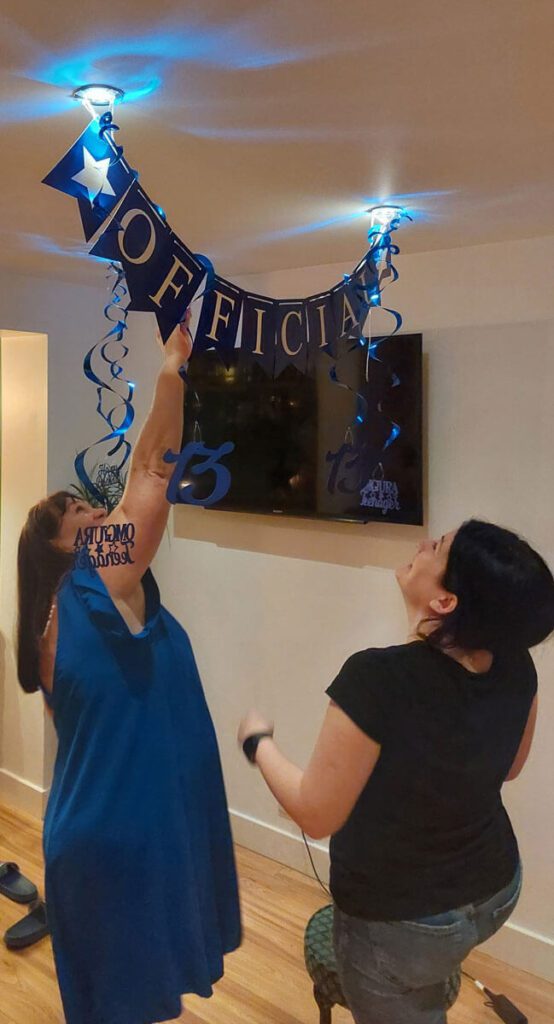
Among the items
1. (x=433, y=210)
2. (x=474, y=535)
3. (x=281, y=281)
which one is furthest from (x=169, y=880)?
(x=433, y=210)

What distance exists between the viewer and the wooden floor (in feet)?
6.70

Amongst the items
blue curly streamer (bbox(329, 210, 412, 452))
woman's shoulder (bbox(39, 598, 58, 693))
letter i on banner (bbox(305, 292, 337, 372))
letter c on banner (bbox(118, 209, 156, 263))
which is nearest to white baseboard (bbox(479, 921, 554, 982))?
blue curly streamer (bbox(329, 210, 412, 452))

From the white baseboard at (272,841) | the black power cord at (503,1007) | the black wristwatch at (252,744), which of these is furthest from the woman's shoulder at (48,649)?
the black power cord at (503,1007)

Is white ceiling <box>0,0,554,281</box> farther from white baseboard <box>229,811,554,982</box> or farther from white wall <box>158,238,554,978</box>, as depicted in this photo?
white baseboard <box>229,811,554,982</box>

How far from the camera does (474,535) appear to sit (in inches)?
55.4

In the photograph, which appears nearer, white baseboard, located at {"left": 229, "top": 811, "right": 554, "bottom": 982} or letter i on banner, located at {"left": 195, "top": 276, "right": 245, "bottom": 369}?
letter i on banner, located at {"left": 195, "top": 276, "right": 245, "bottom": 369}

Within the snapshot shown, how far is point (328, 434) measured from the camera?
6.29ft

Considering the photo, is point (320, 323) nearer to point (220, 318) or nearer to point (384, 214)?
point (220, 318)

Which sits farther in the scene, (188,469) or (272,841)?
(272,841)

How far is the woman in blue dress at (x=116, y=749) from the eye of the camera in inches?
55.5

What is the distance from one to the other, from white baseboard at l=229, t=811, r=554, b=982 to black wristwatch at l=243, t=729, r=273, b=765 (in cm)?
77

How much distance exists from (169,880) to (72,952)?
0.66 ft

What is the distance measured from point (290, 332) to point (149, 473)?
0.38m

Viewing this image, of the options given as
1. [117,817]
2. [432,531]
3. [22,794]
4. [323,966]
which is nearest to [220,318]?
[117,817]
